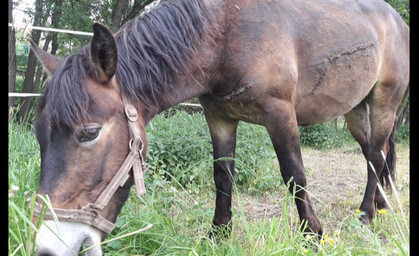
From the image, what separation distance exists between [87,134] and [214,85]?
99cm

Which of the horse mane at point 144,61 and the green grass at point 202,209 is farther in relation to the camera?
the green grass at point 202,209

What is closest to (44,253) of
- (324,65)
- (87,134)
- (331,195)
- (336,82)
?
(87,134)

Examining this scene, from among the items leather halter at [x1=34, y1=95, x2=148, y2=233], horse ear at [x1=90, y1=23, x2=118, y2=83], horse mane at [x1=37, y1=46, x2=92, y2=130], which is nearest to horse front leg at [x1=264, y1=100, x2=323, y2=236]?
leather halter at [x1=34, y1=95, x2=148, y2=233]

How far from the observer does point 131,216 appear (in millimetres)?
2346

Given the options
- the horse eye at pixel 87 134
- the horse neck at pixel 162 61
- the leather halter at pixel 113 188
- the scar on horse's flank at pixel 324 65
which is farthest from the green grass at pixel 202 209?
the scar on horse's flank at pixel 324 65

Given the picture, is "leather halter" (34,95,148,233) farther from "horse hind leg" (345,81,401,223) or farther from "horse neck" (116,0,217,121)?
"horse hind leg" (345,81,401,223)

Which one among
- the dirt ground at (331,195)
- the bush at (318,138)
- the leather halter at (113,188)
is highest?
the leather halter at (113,188)

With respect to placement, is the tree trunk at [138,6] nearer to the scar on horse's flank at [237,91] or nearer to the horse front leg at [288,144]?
the scar on horse's flank at [237,91]

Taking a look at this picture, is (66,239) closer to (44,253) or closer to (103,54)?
(44,253)

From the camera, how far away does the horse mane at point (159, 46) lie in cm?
188

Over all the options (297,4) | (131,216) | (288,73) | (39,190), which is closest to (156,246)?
(131,216)

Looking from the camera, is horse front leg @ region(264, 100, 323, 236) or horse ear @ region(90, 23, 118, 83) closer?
horse ear @ region(90, 23, 118, 83)

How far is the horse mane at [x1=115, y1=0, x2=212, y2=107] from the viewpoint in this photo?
73.9 inches

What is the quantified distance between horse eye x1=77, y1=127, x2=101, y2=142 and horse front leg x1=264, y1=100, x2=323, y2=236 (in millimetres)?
1158
